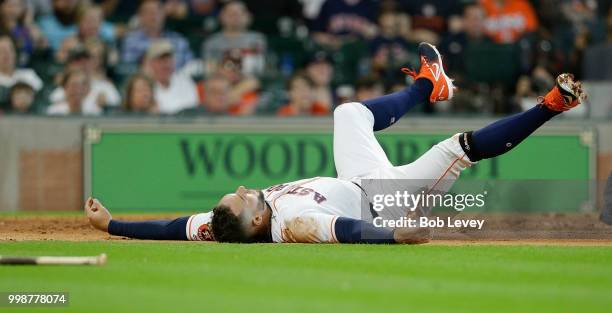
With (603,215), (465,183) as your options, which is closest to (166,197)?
(465,183)

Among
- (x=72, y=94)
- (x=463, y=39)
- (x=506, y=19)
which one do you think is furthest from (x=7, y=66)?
(x=506, y=19)

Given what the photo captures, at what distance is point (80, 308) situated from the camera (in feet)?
19.9

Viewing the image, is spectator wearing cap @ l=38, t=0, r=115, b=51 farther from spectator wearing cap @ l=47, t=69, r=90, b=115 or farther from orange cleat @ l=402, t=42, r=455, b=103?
orange cleat @ l=402, t=42, r=455, b=103

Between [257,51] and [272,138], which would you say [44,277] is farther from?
[257,51]

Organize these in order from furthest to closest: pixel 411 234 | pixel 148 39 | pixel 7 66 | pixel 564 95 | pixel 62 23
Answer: pixel 62 23 < pixel 148 39 < pixel 7 66 < pixel 564 95 < pixel 411 234

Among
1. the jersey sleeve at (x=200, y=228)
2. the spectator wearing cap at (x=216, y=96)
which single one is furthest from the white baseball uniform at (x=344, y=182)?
the spectator wearing cap at (x=216, y=96)

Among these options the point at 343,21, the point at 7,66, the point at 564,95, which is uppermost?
the point at 343,21

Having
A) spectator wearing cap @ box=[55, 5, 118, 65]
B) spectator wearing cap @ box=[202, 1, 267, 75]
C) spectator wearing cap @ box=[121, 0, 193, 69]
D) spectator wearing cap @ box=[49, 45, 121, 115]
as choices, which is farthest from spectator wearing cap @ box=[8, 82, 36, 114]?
spectator wearing cap @ box=[202, 1, 267, 75]

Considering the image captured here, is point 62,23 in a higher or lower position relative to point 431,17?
lower

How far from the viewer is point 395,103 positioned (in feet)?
32.6

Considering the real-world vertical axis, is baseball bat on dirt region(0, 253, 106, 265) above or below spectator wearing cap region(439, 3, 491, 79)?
below

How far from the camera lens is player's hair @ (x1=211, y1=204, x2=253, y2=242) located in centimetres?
895

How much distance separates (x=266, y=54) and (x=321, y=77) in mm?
939

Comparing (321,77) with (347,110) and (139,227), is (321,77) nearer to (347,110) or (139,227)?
(347,110)
